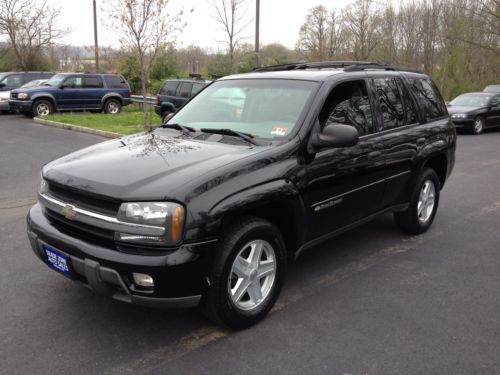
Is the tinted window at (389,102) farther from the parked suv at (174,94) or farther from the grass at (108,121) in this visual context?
the parked suv at (174,94)

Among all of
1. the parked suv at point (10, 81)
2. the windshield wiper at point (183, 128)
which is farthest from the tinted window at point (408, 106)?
the parked suv at point (10, 81)

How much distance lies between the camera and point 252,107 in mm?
4148

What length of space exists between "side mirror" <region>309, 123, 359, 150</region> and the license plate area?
197cm

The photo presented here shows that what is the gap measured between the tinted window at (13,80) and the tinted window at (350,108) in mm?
20849

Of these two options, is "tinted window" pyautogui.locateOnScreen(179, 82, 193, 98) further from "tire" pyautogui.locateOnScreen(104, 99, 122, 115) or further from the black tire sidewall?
the black tire sidewall

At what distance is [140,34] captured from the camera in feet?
47.5

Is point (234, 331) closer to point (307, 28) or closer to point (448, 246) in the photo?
point (448, 246)

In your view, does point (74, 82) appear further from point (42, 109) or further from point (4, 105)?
point (4, 105)

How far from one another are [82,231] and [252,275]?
3.91 ft

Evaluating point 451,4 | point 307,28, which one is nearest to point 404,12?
point 451,4

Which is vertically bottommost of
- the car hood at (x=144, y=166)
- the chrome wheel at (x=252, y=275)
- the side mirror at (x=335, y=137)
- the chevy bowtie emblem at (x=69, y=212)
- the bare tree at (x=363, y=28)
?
the chrome wheel at (x=252, y=275)

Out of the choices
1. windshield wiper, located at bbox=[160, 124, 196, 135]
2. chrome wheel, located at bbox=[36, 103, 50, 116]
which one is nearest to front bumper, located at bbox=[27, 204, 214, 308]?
windshield wiper, located at bbox=[160, 124, 196, 135]

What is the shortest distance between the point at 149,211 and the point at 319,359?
1418 millimetres

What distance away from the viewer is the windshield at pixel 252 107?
3.85 metres
